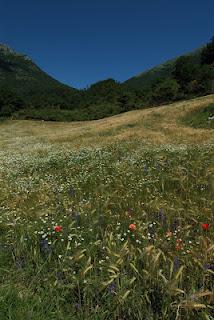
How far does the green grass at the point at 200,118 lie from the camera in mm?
28445

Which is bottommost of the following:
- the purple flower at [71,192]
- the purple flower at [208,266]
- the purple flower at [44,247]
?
the purple flower at [208,266]

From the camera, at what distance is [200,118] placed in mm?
31047

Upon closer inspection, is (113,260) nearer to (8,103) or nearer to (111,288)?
(111,288)

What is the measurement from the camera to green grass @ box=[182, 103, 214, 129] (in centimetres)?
2845

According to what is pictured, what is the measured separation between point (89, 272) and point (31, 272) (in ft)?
3.19

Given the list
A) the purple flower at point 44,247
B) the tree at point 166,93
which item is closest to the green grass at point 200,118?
the purple flower at point 44,247

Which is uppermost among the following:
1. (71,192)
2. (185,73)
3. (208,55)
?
(208,55)

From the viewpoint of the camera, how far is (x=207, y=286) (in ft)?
14.4

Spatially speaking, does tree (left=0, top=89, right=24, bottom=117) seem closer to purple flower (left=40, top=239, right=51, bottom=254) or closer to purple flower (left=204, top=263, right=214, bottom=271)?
purple flower (left=40, top=239, right=51, bottom=254)

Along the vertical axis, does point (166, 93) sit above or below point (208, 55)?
below

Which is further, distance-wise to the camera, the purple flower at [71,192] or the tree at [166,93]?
the tree at [166,93]

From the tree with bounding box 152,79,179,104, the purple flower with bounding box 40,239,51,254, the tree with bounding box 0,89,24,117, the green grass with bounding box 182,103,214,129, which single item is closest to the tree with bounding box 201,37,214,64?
the tree with bounding box 152,79,179,104

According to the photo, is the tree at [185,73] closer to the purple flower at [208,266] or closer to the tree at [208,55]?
the tree at [208,55]

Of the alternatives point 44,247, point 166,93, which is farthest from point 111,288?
point 166,93
